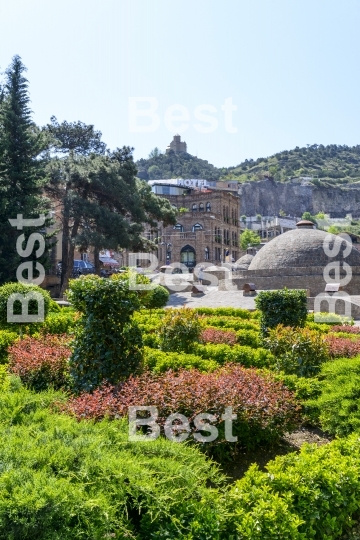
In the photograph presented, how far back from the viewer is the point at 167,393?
206 inches

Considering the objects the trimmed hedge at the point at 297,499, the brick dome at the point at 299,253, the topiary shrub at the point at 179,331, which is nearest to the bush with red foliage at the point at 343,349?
the topiary shrub at the point at 179,331

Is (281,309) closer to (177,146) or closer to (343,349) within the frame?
(343,349)

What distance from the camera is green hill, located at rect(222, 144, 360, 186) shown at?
143m

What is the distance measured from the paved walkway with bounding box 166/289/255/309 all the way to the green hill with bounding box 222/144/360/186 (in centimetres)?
11255

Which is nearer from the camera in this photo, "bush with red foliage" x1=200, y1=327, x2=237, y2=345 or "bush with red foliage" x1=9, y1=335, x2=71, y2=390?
"bush with red foliage" x1=9, y1=335, x2=71, y2=390

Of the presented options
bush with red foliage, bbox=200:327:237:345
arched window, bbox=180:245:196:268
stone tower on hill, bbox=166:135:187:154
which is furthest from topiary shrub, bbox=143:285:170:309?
stone tower on hill, bbox=166:135:187:154

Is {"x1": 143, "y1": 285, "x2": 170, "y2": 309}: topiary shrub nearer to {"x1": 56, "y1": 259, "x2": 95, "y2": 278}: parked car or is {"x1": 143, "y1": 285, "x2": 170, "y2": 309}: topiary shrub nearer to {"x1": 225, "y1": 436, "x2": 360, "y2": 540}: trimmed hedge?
{"x1": 225, "y1": 436, "x2": 360, "y2": 540}: trimmed hedge

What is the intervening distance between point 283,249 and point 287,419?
2515 centimetres

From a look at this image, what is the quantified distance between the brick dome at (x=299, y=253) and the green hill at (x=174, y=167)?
9904 centimetres

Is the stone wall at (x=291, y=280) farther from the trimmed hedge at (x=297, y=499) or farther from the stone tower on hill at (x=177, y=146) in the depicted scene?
the stone tower on hill at (x=177, y=146)

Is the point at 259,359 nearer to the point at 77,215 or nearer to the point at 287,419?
the point at 287,419

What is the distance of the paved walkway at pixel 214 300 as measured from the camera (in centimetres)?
2188

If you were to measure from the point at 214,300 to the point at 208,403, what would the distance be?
730 inches

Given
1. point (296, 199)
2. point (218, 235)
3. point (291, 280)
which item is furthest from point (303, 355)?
point (296, 199)
